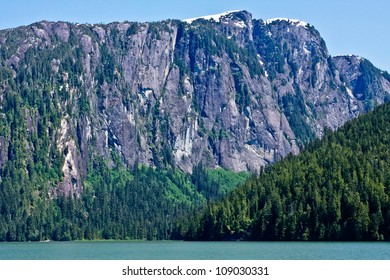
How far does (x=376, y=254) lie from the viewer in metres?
155
